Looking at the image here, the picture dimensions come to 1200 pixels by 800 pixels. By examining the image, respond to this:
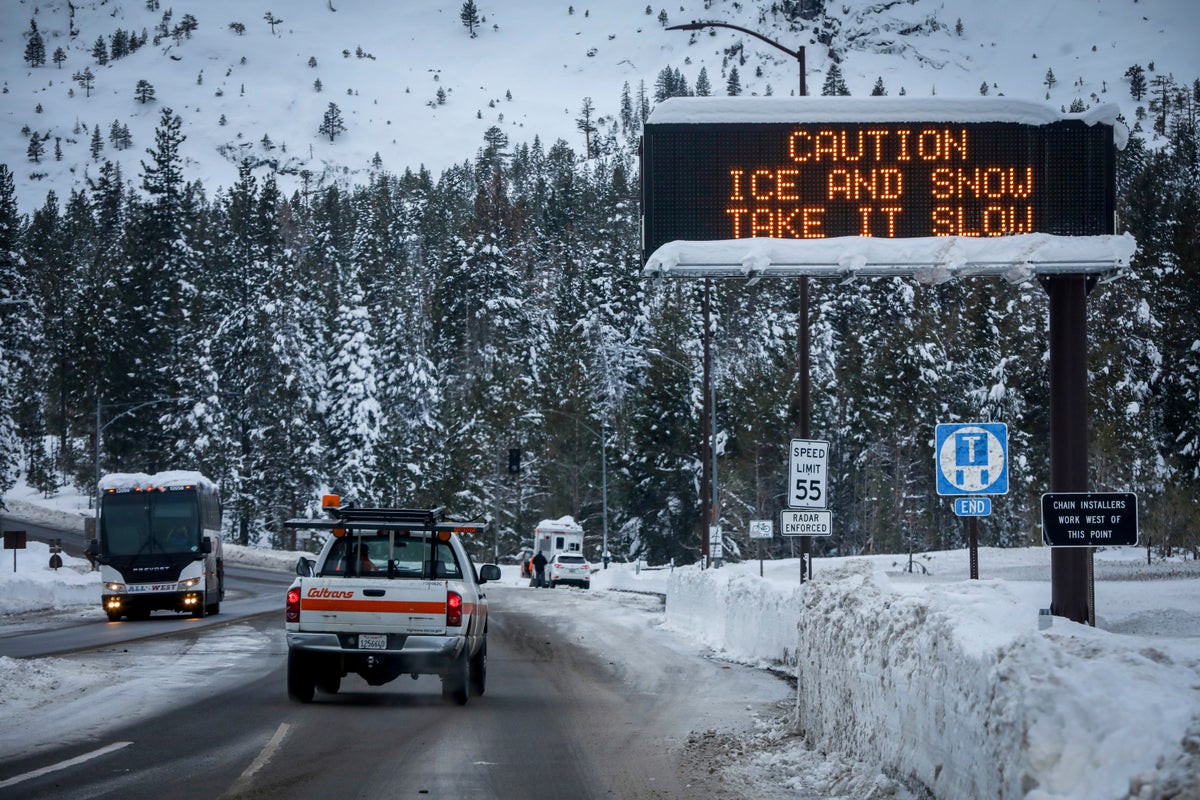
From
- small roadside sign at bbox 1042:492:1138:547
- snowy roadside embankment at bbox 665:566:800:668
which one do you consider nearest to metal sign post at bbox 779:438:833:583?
snowy roadside embankment at bbox 665:566:800:668

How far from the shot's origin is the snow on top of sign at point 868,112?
52.5 ft

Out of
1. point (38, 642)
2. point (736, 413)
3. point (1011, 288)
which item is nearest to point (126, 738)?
point (38, 642)

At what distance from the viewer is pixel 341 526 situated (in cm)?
1577

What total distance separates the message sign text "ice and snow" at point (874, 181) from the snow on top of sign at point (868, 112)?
8cm

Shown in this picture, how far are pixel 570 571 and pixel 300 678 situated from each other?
44.7 metres

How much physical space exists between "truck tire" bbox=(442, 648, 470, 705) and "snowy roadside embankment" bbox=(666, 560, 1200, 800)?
417cm

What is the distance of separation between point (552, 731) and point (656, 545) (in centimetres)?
6388

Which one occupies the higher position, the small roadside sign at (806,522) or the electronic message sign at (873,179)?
the electronic message sign at (873,179)

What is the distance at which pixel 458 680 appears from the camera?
15.7m

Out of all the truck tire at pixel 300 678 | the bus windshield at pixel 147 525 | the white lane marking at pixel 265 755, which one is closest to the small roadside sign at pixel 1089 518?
the white lane marking at pixel 265 755

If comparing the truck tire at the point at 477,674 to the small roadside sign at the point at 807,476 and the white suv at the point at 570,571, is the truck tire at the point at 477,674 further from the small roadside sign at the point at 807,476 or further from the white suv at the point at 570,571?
the white suv at the point at 570,571

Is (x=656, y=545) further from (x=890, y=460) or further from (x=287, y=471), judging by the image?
(x=287, y=471)

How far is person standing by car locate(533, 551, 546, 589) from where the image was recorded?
194ft

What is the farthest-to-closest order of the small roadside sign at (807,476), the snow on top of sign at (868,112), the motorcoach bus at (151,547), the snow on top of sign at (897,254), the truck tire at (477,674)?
the motorcoach bus at (151,547) < the small roadside sign at (807,476) < the truck tire at (477,674) < the snow on top of sign at (868,112) < the snow on top of sign at (897,254)
